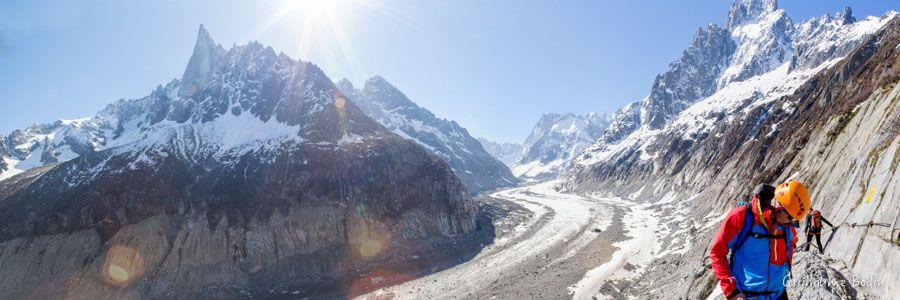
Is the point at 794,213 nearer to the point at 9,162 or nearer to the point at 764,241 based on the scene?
the point at 764,241

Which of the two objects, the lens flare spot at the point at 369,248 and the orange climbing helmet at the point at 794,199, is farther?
the lens flare spot at the point at 369,248

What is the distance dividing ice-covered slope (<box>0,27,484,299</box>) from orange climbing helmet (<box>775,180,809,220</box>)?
59590 millimetres

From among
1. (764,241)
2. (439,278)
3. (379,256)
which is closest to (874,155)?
(764,241)

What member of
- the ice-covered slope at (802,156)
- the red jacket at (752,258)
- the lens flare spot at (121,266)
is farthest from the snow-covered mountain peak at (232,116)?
the red jacket at (752,258)

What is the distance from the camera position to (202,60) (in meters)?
166

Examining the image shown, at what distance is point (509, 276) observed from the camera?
6134 centimetres

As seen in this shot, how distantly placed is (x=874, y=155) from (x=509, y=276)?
45.0m

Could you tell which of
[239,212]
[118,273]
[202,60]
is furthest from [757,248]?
[202,60]

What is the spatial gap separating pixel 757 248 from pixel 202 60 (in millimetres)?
190152

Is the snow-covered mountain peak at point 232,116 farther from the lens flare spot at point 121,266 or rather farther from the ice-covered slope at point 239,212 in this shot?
the lens flare spot at point 121,266

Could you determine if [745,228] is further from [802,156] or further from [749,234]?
[802,156]

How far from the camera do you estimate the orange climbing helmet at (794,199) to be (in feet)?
24.9

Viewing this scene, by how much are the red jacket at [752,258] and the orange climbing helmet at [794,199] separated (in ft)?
1.63

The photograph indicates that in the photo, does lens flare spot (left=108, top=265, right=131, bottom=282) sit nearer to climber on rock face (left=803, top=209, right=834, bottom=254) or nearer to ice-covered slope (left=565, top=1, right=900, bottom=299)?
ice-covered slope (left=565, top=1, right=900, bottom=299)
